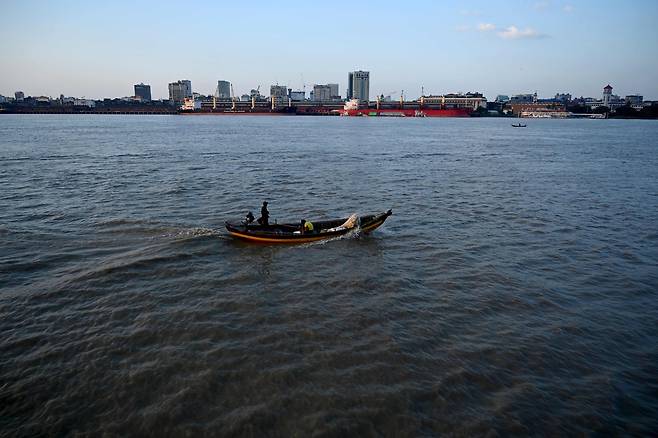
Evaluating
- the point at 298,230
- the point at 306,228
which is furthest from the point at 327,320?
the point at 298,230

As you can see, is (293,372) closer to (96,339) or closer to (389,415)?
(389,415)

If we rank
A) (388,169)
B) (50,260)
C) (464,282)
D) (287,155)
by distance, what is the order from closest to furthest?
(464,282) → (50,260) → (388,169) → (287,155)

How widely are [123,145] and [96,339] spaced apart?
67572 millimetres

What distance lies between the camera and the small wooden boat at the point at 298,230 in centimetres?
2362

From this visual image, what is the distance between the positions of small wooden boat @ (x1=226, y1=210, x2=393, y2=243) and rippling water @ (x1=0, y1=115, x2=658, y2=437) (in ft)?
1.97

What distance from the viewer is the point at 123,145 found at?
244ft

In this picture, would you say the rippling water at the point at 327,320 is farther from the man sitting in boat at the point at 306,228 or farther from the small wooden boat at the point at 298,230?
the man sitting in boat at the point at 306,228

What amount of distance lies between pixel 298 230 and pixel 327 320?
356 inches

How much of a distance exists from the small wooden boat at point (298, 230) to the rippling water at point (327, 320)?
60cm

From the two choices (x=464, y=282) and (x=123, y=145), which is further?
(x=123, y=145)

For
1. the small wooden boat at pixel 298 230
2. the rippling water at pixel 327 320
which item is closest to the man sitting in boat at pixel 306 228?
the small wooden boat at pixel 298 230

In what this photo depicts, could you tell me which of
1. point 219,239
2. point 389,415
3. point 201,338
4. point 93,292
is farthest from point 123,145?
point 389,415

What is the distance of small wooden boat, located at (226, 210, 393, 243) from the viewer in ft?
77.5

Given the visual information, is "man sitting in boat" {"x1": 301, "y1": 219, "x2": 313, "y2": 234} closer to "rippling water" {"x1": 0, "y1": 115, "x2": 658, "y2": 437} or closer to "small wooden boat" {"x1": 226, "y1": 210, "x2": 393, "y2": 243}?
"small wooden boat" {"x1": 226, "y1": 210, "x2": 393, "y2": 243}
